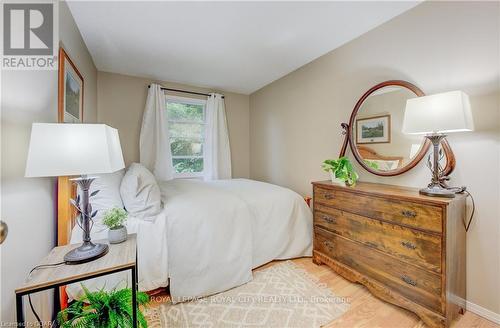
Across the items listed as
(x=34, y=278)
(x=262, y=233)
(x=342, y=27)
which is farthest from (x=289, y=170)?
(x=34, y=278)

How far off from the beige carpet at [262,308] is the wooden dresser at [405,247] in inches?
13.9

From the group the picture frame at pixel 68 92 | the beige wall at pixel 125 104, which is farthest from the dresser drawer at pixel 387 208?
the beige wall at pixel 125 104

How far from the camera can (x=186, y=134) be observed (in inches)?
149

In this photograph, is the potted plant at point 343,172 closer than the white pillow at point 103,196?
No

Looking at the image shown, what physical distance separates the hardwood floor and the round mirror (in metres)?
1.02

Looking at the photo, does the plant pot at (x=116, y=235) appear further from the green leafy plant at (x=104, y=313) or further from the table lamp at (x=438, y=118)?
the table lamp at (x=438, y=118)

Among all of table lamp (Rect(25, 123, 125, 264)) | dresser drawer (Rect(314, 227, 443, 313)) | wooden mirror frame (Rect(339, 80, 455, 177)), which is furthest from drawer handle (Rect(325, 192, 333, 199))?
table lamp (Rect(25, 123, 125, 264))

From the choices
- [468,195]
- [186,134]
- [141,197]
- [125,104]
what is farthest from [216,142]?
[468,195]

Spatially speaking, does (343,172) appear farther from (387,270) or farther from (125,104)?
(125,104)

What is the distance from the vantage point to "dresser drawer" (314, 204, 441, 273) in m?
1.35

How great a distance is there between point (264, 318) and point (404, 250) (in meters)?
1.08

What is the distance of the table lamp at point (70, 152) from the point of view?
2.93 feet

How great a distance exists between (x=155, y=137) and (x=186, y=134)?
0.56 metres

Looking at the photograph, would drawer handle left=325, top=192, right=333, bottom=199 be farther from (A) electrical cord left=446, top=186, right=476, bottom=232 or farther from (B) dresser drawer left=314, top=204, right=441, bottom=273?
(A) electrical cord left=446, top=186, right=476, bottom=232
